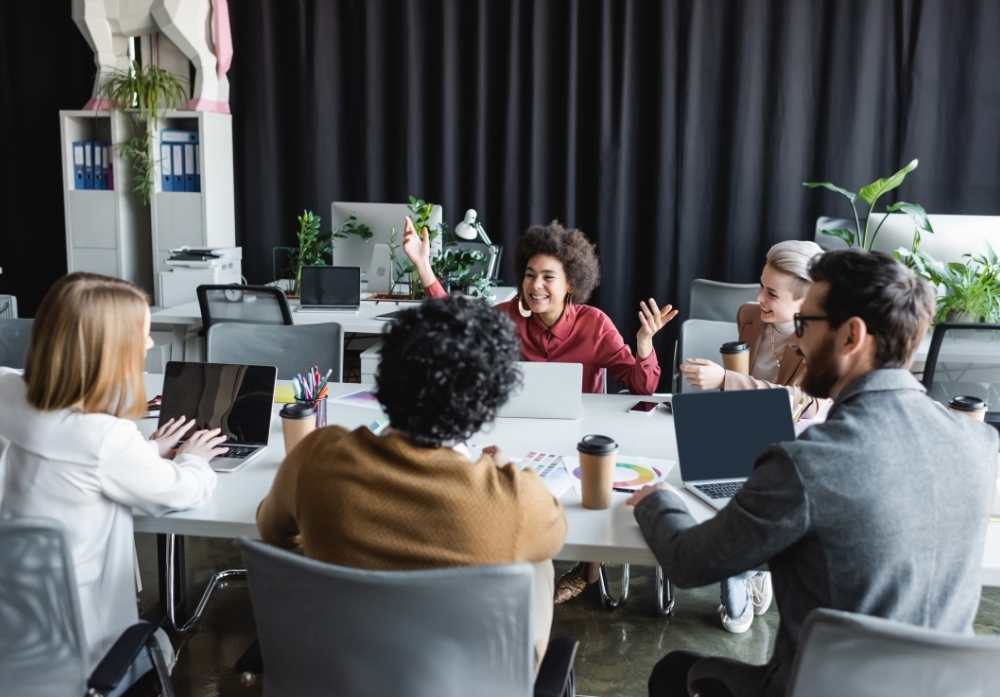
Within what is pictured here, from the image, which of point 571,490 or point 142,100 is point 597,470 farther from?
point 142,100

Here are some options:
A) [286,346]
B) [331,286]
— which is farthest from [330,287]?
[286,346]

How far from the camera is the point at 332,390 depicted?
110 inches

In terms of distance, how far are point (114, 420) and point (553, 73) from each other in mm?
4278

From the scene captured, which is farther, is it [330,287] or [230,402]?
[330,287]

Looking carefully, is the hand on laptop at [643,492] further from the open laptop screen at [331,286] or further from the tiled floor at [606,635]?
the open laptop screen at [331,286]

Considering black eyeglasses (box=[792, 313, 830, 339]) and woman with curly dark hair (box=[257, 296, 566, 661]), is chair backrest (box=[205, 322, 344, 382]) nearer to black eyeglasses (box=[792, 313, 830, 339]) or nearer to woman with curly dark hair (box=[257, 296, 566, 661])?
woman with curly dark hair (box=[257, 296, 566, 661])

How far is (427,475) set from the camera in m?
1.30

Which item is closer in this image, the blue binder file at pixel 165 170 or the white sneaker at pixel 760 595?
the white sneaker at pixel 760 595

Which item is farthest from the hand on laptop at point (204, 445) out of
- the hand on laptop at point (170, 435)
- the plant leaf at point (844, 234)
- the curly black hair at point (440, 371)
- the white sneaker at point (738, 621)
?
the plant leaf at point (844, 234)

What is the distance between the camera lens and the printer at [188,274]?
4840 mm

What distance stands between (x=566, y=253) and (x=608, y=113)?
246 cm

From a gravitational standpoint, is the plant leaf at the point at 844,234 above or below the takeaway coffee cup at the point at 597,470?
above

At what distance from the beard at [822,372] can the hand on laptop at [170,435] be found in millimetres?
1343

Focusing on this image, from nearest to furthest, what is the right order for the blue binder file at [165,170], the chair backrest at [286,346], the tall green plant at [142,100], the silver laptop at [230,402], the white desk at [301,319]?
the silver laptop at [230,402]
the chair backrest at [286,346]
the white desk at [301,319]
the tall green plant at [142,100]
the blue binder file at [165,170]
